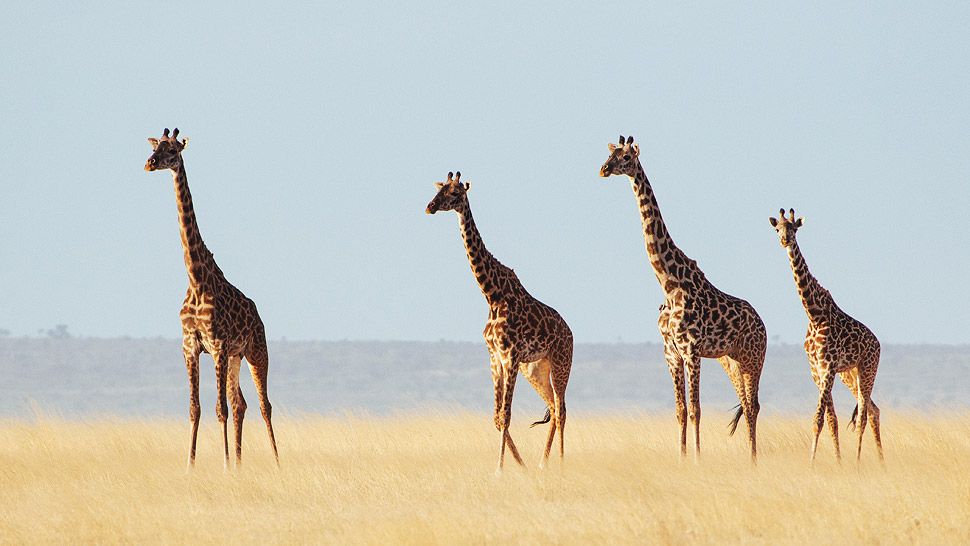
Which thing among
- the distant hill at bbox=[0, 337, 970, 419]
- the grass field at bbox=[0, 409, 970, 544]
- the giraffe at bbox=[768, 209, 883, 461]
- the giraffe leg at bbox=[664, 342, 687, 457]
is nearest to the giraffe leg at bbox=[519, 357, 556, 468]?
the grass field at bbox=[0, 409, 970, 544]

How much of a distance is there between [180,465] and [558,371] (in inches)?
204

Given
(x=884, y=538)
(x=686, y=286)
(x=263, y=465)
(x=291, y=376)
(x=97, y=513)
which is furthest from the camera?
(x=291, y=376)

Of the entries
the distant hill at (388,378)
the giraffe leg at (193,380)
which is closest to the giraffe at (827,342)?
the giraffe leg at (193,380)

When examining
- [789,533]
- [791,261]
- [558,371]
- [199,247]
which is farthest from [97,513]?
[791,261]

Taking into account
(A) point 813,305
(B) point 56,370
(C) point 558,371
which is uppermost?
(A) point 813,305

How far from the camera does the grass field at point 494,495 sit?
11.7m

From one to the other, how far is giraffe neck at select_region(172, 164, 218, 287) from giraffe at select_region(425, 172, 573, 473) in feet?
8.96

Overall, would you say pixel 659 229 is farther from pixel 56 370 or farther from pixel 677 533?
pixel 56 370

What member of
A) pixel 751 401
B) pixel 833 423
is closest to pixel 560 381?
pixel 751 401

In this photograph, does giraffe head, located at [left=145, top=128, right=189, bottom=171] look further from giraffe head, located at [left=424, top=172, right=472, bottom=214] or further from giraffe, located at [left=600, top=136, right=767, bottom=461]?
giraffe, located at [left=600, top=136, right=767, bottom=461]

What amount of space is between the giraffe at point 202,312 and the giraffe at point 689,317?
4.48 m

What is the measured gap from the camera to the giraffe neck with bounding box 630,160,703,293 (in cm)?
1545

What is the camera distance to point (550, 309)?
51.4ft

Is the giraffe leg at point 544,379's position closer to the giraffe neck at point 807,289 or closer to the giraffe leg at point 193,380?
the giraffe neck at point 807,289
